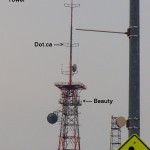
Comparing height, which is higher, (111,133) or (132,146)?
(111,133)

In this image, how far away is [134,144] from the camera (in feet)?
48.6

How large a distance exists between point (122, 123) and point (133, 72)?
4.44 feet

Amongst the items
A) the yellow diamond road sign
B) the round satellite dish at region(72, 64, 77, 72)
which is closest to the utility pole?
the yellow diamond road sign

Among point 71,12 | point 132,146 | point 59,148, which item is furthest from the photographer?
point 59,148

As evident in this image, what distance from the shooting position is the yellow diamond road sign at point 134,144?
1470 cm

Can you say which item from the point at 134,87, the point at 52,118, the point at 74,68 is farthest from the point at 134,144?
the point at 52,118

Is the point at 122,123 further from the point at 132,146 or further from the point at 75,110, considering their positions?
the point at 75,110

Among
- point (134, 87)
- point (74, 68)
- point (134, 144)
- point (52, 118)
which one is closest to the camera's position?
point (134, 144)

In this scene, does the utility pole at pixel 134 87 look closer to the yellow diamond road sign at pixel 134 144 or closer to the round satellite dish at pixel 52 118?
the yellow diamond road sign at pixel 134 144

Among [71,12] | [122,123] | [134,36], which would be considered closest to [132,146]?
[122,123]

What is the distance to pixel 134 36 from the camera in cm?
1527

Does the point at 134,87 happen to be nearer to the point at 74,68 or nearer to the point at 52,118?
the point at 74,68

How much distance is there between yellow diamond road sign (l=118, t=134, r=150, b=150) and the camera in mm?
14695

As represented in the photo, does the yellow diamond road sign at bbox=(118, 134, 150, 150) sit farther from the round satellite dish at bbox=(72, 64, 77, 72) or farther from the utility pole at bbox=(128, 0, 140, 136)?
the round satellite dish at bbox=(72, 64, 77, 72)
